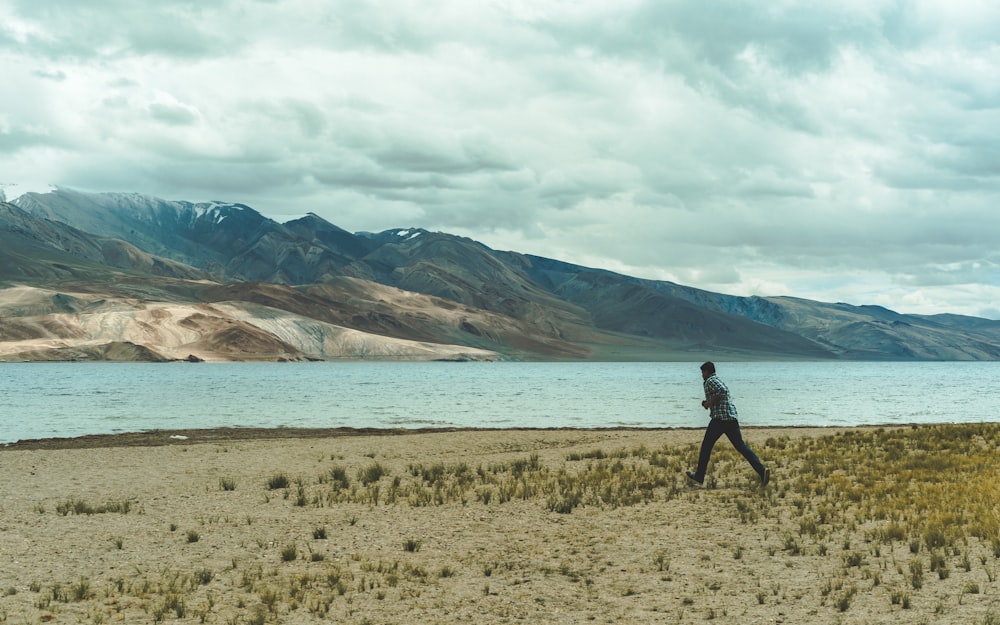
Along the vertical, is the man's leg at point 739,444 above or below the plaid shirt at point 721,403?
below

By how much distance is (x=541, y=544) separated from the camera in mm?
14852

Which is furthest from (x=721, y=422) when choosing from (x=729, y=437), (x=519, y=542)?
(x=519, y=542)

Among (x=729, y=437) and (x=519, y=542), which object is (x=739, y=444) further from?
(x=519, y=542)

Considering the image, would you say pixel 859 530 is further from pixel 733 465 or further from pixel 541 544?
pixel 733 465

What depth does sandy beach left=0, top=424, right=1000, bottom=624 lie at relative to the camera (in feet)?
36.9

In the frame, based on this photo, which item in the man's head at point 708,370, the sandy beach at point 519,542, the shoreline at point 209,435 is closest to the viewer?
the sandy beach at point 519,542

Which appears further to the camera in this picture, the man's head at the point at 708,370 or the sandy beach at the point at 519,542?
the man's head at the point at 708,370

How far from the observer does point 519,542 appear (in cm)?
1505

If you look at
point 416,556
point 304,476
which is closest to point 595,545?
point 416,556

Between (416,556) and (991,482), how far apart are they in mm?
11994

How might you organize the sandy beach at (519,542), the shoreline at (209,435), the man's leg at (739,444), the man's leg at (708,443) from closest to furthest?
1. the sandy beach at (519,542)
2. the man's leg at (739,444)
3. the man's leg at (708,443)
4. the shoreline at (209,435)

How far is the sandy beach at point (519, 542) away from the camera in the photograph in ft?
36.9

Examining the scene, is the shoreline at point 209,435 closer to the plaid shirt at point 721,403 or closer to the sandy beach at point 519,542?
the sandy beach at point 519,542

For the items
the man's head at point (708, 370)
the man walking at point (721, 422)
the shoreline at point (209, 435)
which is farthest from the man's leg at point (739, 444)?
the shoreline at point (209, 435)
